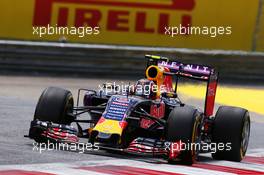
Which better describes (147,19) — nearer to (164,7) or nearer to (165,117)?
(164,7)

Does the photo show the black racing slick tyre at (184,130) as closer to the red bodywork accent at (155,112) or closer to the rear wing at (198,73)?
the red bodywork accent at (155,112)

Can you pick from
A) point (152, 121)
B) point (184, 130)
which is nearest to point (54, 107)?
point (152, 121)

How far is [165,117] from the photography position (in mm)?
11328

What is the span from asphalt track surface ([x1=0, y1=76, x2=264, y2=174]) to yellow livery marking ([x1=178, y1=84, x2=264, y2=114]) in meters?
0.74

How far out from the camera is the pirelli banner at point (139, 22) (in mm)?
22156

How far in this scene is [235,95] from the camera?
2061 centimetres

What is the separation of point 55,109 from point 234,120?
221cm

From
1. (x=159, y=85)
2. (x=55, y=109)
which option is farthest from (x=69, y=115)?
(x=159, y=85)

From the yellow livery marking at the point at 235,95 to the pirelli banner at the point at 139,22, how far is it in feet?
5.41

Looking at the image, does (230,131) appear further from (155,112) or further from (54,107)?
(54,107)

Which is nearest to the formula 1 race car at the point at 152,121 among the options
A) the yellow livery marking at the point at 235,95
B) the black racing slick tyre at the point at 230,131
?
the black racing slick tyre at the point at 230,131

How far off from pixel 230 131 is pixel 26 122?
3828 mm

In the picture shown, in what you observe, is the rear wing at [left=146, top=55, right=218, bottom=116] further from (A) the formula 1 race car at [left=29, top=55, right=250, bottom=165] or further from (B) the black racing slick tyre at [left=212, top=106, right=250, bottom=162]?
(B) the black racing slick tyre at [left=212, top=106, right=250, bottom=162]

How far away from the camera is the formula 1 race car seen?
10.1m
